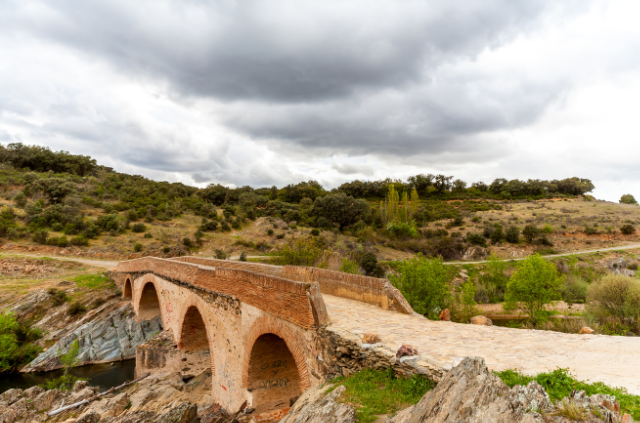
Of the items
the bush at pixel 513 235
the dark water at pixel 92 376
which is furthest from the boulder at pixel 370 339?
the bush at pixel 513 235

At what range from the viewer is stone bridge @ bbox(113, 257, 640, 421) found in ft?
13.8

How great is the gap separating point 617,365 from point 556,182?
82.0 meters

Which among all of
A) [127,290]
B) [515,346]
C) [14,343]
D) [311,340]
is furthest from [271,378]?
[14,343]

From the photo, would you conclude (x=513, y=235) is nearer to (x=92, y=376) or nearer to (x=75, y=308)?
(x=92, y=376)

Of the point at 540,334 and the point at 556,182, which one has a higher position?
the point at 556,182

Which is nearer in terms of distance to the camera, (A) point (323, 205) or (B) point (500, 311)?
(B) point (500, 311)

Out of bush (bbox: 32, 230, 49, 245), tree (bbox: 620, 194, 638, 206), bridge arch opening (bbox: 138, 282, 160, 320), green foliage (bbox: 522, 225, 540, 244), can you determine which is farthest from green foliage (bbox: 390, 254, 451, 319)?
tree (bbox: 620, 194, 638, 206)

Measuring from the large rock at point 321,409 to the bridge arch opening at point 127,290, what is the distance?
63.4 feet

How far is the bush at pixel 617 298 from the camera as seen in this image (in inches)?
568

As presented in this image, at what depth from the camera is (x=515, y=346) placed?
470cm

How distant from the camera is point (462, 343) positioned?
496cm

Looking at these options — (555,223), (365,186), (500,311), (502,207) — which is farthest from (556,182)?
(500,311)

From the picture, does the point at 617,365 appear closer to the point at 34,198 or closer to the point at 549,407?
the point at 549,407

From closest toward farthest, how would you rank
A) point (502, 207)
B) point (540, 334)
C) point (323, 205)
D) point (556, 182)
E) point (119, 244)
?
1. point (540, 334)
2. point (119, 244)
3. point (323, 205)
4. point (502, 207)
5. point (556, 182)
